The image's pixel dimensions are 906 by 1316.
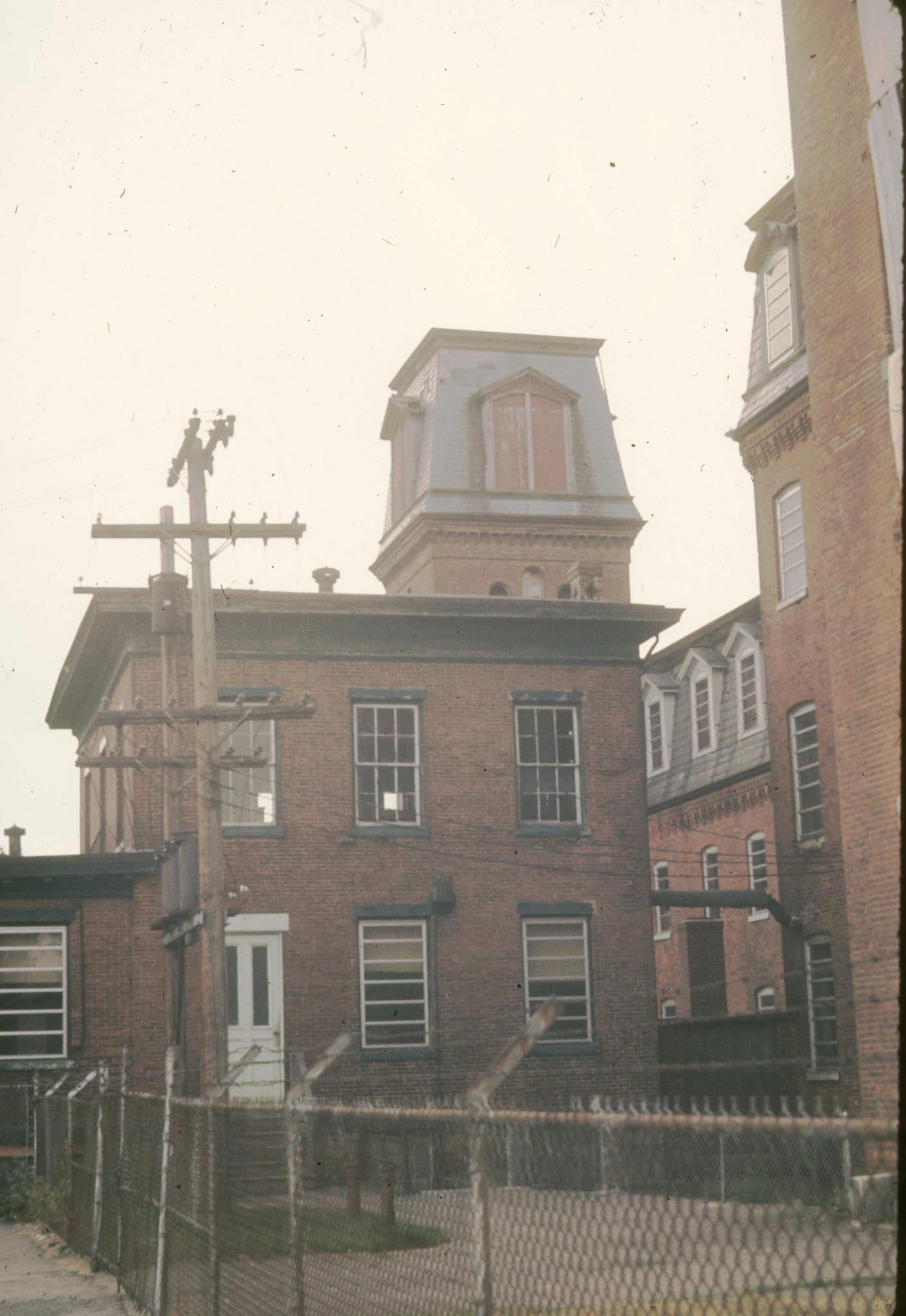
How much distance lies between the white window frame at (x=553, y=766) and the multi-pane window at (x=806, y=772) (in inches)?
195

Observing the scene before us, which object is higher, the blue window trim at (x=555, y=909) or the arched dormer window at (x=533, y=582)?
the arched dormer window at (x=533, y=582)

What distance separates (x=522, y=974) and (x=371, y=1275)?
2156 cm

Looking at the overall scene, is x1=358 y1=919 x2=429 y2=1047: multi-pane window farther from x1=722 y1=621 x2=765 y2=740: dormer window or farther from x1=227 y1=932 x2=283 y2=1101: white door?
x1=722 y1=621 x2=765 y2=740: dormer window

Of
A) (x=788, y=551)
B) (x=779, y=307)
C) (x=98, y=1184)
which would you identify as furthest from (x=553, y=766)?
(x=98, y=1184)

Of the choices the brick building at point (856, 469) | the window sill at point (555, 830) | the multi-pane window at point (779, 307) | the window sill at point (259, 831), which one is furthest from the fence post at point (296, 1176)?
the multi-pane window at point (779, 307)

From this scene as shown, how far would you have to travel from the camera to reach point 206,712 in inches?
867

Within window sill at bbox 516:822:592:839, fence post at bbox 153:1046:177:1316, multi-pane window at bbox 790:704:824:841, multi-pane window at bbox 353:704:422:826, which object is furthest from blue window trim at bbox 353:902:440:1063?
fence post at bbox 153:1046:177:1316

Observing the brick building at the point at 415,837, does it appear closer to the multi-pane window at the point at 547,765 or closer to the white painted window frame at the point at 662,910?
the multi-pane window at the point at 547,765

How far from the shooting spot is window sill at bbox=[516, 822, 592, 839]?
29109 millimetres

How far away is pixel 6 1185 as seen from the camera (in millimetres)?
23438

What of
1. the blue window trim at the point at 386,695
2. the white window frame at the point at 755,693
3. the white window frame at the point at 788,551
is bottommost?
the blue window trim at the point at 386,695

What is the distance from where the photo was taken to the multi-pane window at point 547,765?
29.5 metres

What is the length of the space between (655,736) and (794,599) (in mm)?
11986

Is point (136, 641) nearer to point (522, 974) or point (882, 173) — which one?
point (522, 974)
